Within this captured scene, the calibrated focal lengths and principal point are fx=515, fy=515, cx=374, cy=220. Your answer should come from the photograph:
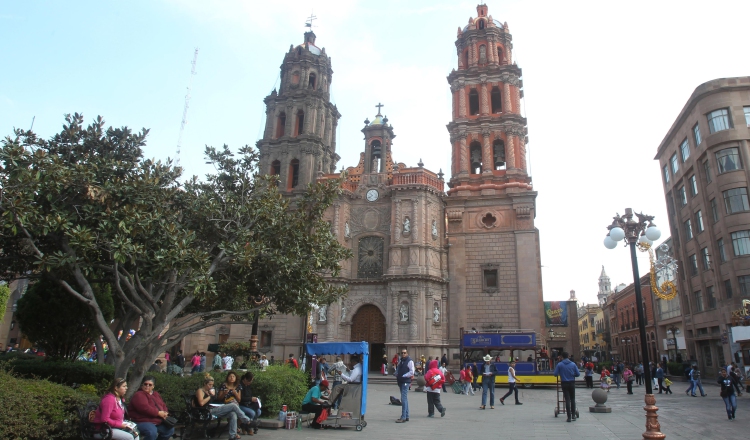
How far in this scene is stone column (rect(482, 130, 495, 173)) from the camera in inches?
1575

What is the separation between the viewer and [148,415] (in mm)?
9000

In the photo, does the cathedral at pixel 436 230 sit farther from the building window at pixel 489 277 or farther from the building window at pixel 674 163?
the building window at pixel 674 163

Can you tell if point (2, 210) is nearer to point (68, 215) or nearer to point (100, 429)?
point (68, 215)

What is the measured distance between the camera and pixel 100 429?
8156mm

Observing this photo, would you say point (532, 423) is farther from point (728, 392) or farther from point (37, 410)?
point (37, 410)

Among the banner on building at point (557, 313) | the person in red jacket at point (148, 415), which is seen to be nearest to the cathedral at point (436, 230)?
the banner on building at point (557, 313)

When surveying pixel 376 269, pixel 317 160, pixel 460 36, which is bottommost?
pixel 376 269

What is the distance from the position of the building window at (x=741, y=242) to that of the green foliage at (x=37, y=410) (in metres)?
35.2

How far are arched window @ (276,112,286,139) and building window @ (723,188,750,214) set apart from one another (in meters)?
33.9

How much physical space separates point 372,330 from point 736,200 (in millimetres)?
25017

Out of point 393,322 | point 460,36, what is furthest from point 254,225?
point 460,36

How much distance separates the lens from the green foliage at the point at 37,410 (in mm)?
7895

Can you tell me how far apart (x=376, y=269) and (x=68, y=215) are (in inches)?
1083

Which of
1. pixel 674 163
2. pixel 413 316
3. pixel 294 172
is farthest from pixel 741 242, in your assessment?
pixel 294 172
